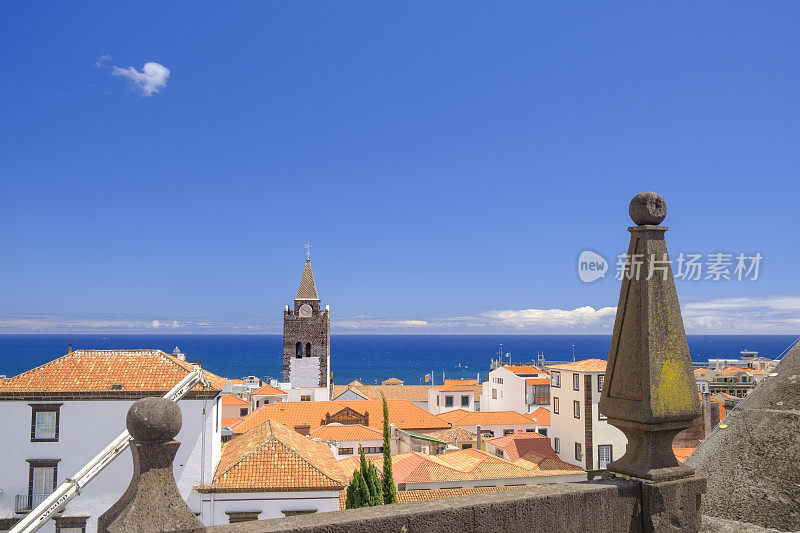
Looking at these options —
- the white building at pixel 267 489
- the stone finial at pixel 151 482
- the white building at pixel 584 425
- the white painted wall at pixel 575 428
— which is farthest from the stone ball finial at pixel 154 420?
the white painted wall at pixel 575 428

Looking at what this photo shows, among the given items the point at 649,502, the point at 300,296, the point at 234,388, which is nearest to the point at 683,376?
the point at 649,502

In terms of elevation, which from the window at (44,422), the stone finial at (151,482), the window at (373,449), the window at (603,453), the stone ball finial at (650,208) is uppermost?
the stone ball finial at (650,208)

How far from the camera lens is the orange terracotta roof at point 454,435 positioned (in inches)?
1790

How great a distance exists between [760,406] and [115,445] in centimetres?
2020

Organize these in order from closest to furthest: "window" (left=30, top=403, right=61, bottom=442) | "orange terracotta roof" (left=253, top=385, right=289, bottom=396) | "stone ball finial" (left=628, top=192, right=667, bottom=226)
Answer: "stone ball finial" (left=628, top=192, right=667, bottom=226)
"window" (left=30, top=403, right=61, bottom=442)
"orange terracotta roof" (left=253, top=385, right=289, bottom=396)

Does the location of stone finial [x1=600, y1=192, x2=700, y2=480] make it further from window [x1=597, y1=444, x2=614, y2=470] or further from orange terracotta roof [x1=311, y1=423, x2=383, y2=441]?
Answer: orange terracotta roof [x1=311, y1=423, x2=383, y2=441]

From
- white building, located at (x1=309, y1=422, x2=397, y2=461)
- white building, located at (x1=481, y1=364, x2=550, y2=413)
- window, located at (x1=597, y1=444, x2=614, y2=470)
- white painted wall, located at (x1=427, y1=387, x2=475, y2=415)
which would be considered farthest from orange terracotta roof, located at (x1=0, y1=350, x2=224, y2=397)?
white painted wall, located at (x1=427, y1=387, x2=475, y2=415)

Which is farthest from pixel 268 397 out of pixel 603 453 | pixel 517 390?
pixel 603 453

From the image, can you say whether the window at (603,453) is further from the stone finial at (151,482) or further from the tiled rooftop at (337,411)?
the stone finial at (151,482)

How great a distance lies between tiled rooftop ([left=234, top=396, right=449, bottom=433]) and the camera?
4656cm

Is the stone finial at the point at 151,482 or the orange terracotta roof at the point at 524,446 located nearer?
the stone finial at the point at 151,482

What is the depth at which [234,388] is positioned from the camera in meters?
81.4

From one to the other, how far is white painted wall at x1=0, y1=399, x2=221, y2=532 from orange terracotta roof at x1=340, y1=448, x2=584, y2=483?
30.1 feet

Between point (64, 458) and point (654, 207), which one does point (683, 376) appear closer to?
point (654, 207)
